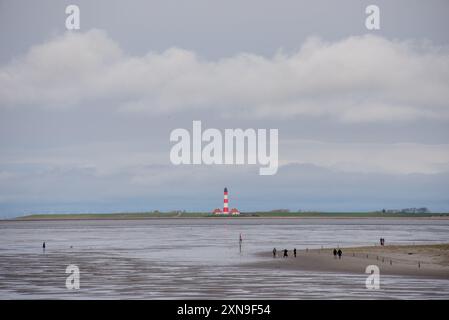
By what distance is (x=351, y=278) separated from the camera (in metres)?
64.3

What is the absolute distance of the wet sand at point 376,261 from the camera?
7106 centimetres

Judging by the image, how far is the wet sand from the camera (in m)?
71.1

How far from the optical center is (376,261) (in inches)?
3184

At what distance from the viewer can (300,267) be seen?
2972 inches
